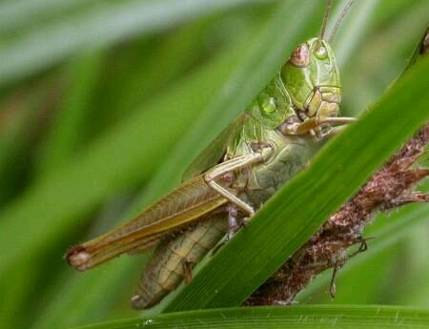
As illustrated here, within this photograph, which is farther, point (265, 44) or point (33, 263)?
point (33, 263)

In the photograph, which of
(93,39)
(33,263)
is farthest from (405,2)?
(33,263)

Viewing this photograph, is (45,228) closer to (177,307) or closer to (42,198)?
(42,198)

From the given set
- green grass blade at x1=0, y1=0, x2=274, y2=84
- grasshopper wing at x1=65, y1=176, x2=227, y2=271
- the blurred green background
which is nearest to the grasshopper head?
the blurred green background

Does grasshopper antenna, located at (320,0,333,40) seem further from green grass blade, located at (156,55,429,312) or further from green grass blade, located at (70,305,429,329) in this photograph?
green grass blade, located at (70,305,429,329)

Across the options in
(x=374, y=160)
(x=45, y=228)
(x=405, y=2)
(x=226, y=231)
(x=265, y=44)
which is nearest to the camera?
(x=374, y=160)

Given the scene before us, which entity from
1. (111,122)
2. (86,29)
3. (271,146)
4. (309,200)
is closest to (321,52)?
(271,146)

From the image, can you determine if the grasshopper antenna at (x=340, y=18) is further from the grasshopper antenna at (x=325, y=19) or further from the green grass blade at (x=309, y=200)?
the green grass blade at (x=309, y=200)

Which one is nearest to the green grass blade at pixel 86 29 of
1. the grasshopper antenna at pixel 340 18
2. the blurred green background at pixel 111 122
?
the blurred green background at pixel 111 122
